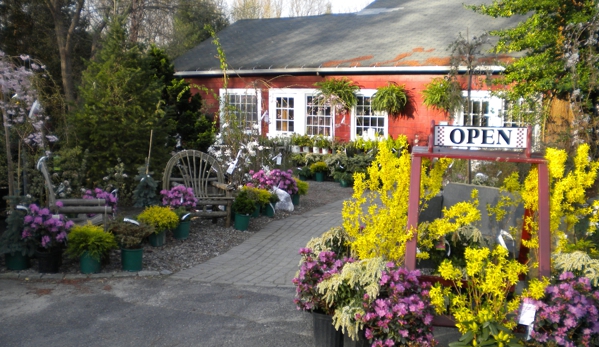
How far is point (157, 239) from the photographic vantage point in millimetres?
7957

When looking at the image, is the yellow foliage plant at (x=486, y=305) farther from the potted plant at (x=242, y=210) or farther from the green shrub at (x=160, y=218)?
the potted plant at (x=242, y=210)

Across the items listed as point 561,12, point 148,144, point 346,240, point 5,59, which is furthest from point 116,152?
point 561,12

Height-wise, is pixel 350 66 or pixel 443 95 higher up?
pixel 350 66

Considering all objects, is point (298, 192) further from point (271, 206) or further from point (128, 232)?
point (128, 232)

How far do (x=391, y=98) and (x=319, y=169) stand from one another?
2.41 m

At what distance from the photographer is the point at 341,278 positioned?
4.52 metres

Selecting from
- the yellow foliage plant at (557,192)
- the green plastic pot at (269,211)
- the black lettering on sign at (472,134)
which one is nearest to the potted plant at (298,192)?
the green plastic pot at (269,211)

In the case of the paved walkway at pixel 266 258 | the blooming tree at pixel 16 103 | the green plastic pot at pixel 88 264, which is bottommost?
the paved walkway at pixel 266 258

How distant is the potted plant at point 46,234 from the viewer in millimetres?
6680

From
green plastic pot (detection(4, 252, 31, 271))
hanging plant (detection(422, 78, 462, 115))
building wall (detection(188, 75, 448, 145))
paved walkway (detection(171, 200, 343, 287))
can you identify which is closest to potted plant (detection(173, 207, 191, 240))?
paved walkway (detection(171, 200, 343, 287))

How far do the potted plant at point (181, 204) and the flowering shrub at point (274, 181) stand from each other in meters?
1.74

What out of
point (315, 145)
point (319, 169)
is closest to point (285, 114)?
point (315, 145)

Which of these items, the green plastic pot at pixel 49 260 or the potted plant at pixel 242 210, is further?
the potted plant at pixel 242 210

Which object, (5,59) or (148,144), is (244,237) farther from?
(5,59)
